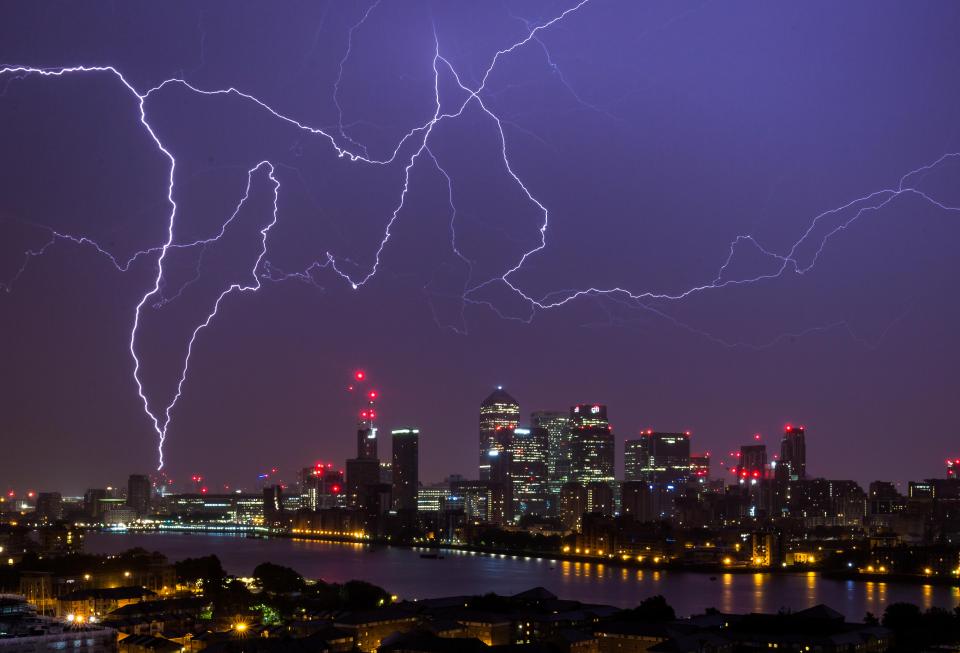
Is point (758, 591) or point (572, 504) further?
point (572, 504)

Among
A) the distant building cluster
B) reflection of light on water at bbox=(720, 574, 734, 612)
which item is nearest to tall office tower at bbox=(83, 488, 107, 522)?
the distant building cluster

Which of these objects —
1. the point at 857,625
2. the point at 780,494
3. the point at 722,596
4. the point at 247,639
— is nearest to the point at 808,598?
the point at 722,596

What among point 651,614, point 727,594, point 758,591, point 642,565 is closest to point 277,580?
point 651,614

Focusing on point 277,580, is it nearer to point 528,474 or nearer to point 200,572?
point 200,572

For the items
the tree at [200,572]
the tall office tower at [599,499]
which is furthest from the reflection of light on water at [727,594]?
the tall office tower at [599,499]

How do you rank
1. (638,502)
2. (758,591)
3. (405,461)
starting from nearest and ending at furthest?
1. (758,591)
2. (638,502)
3. (405,461)
